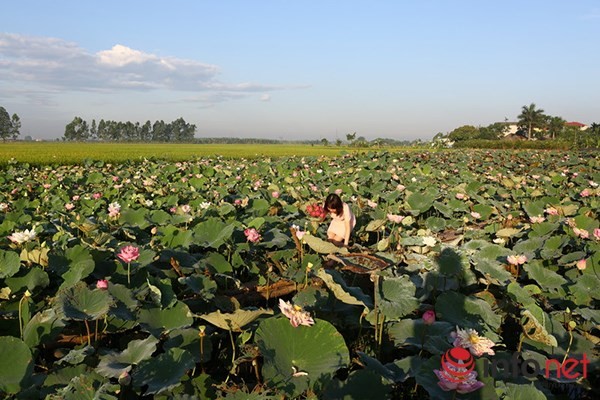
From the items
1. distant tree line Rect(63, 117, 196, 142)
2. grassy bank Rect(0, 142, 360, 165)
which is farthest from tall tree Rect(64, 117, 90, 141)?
grassy bank Rect(0, 142, 360, 165)

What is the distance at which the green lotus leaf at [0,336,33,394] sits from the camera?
135 centimetres

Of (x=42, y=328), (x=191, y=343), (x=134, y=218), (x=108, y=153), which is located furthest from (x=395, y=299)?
(x=108, y=153)

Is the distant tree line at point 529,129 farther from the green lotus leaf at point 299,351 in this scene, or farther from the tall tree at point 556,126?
the green lotus leaf at point 299,351

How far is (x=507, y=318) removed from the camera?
7.54ft

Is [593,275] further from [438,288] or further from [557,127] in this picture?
[557,127]

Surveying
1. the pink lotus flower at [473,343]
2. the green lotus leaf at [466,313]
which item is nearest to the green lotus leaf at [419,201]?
the green lotus leaf at [466,313]

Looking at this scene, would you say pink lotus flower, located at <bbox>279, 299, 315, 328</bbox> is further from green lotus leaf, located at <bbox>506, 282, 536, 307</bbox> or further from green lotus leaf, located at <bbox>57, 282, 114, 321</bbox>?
green lotus leaf, located at <bbox>506, 282, 536, 307</bbox>

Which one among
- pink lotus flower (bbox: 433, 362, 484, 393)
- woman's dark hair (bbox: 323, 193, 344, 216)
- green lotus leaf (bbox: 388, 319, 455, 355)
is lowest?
green lotus leaf (bbox: 388, 319, 455, 355)

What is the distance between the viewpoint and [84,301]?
65.6 inches

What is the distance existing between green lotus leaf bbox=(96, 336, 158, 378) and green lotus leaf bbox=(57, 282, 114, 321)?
0.17 metres

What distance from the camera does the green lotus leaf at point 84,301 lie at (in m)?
1.62

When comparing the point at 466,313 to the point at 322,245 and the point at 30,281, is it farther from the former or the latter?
the point at 30,281

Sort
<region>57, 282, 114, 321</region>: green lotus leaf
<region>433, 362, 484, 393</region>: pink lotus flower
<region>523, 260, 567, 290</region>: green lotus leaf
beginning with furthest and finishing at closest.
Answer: <region>523, 260, 567, 290</region>: green lotus leaf
<region>57, 282, 114, 321</region>: green lotus leaf
<region>433, 362, 484, 393</region>: pink lotus flower

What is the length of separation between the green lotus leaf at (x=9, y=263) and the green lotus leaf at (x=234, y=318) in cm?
100
